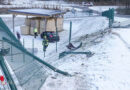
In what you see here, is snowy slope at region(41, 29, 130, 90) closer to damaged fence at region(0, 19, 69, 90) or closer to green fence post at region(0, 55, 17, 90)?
damaged fence at region(0, 19, 69, 90)

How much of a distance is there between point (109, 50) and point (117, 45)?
4.16 ft

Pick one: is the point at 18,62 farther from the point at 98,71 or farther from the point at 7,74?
the point at 98,71

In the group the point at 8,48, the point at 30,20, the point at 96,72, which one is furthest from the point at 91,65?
the point at 30,20

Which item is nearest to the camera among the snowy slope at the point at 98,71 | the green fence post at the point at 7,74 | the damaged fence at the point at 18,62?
the green fence post at the point at 7,74

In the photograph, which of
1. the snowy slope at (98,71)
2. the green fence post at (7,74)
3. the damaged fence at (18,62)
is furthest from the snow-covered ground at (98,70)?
the green fence post at (7,74)

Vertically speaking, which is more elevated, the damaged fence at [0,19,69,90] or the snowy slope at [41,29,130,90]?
the damaged fence at [0,19,69,90]

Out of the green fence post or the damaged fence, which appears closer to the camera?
the green fence post

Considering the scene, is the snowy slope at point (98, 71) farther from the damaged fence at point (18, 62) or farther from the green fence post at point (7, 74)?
the green fence post at point (7, 74)

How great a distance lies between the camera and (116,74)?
39.4 ft

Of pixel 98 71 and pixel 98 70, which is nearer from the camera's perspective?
pixel 98 71

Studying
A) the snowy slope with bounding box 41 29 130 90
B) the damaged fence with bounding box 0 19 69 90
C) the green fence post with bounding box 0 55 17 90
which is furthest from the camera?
the snowy slope with bounding box 41 29 130 90

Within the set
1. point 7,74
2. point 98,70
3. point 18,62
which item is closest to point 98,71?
point 98,70

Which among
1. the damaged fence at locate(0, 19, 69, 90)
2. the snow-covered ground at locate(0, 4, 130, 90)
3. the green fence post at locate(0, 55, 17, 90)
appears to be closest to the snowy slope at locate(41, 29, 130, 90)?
the snow-covered ground at locate(0, 4, 130, 90)

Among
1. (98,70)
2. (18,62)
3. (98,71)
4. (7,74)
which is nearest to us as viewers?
(7,74)
